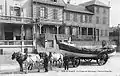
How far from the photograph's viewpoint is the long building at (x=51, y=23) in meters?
25.4

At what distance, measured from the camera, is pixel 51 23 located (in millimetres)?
28906

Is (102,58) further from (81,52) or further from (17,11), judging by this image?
(17,11)

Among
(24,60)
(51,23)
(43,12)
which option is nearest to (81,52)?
(24,60)

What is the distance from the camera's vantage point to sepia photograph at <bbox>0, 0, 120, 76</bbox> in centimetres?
1424

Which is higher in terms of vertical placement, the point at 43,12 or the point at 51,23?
the point at 43,12

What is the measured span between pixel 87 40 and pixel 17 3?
17091mm

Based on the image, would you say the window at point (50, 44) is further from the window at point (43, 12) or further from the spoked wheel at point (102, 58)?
the spoked wheel at point (102, 58)

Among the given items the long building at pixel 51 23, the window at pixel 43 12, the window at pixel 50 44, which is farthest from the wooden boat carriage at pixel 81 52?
the window at pixel 43 12

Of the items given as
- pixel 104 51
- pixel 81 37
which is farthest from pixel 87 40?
pixel 104 51

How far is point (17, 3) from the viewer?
26.3 m

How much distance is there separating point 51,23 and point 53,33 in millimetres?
2520

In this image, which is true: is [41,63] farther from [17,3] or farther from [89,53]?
[17,3]

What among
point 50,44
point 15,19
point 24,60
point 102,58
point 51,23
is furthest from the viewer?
point 51,23

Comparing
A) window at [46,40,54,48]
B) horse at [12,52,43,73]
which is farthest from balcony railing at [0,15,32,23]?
horse at [12,52,43,73]
